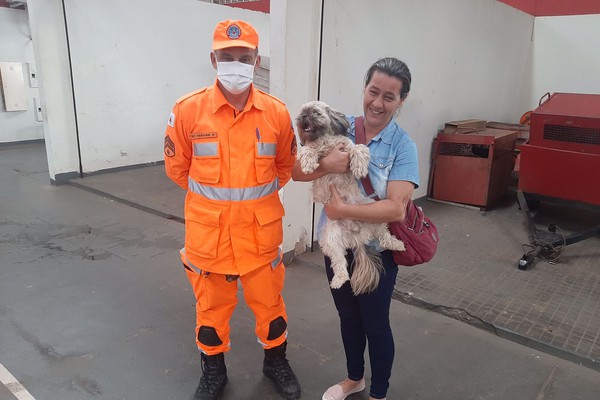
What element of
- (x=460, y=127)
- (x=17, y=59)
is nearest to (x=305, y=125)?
(x=460, y=127)

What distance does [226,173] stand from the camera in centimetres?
180

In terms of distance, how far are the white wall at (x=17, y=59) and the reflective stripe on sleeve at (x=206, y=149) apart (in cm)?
922

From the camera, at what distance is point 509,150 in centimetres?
554

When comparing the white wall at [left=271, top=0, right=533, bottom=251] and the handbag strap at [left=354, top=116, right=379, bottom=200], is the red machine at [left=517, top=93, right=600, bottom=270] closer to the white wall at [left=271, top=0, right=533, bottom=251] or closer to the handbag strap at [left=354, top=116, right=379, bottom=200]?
the white wall at [left=271, top=0, right=533, bottom=251]

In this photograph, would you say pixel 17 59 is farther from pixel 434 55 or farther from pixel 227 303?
pixel 227 303

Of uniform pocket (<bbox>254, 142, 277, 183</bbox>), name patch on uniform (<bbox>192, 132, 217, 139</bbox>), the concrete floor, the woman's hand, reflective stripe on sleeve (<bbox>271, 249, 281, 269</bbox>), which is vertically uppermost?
name patch on uniform (<bbox>192, 132, 217, 139</bbox>)

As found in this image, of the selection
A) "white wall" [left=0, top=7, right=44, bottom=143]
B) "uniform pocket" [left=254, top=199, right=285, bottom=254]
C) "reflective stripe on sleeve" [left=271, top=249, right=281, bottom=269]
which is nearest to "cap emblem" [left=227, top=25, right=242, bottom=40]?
"uniform pocket" [left=254, top=199, right=285, bottom=254]

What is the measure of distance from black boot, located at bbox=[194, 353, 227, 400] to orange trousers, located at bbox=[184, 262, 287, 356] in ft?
0.20

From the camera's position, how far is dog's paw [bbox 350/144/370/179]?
1.61m

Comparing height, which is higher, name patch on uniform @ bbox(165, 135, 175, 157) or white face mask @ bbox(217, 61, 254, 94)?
white face mask @ bbox(217, 61, 254, 94)

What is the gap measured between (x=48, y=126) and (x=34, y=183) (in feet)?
3.09

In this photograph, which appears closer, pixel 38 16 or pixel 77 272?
pixel 77 272

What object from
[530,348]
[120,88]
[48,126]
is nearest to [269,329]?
[530,348]

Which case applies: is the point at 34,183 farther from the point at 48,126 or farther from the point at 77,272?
the point at 77,272
